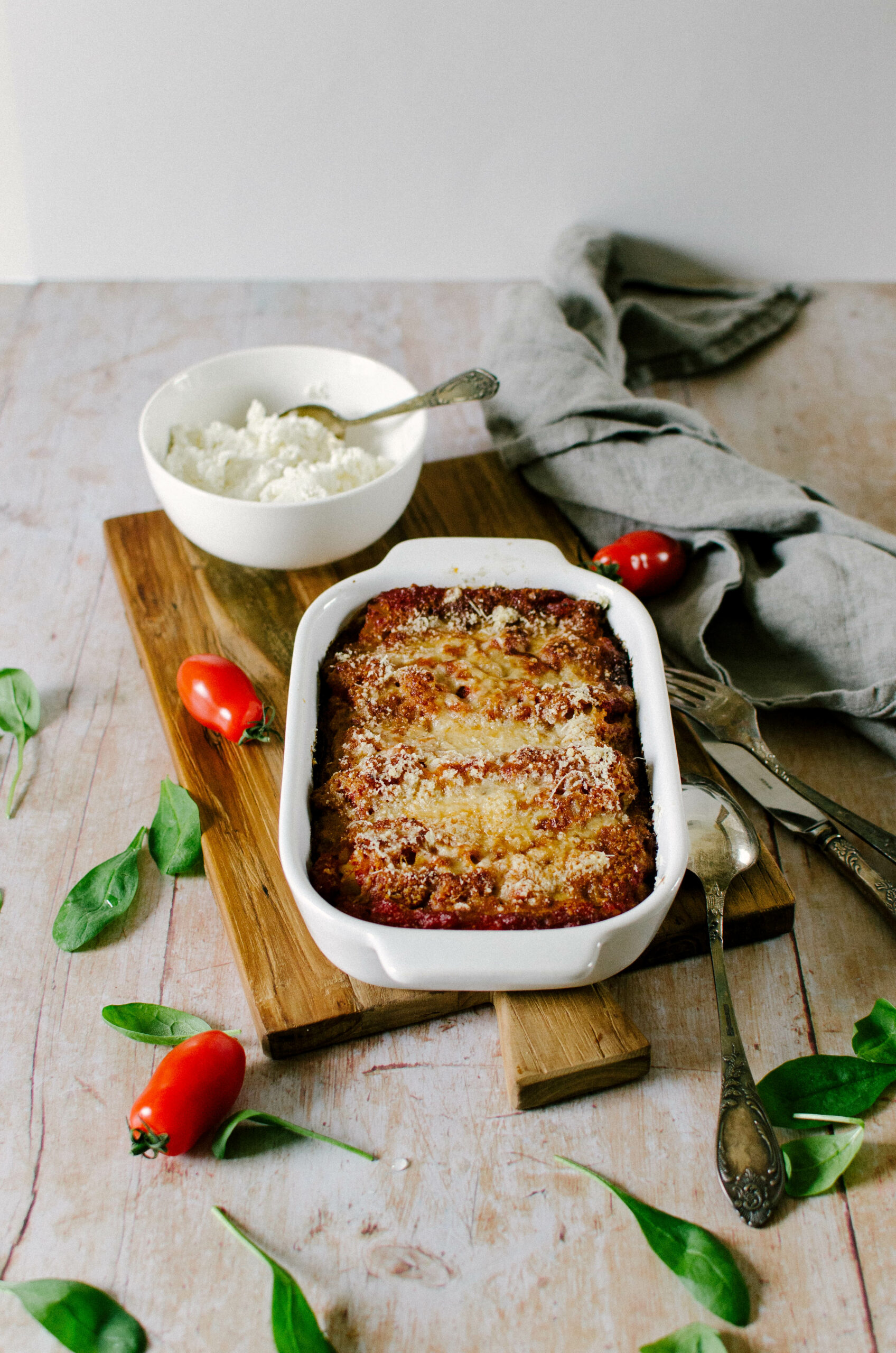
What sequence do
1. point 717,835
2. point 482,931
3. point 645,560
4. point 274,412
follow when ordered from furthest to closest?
point 274,412 < point 645,560 < point 717,835 < point 482,931

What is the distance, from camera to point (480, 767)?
187cm

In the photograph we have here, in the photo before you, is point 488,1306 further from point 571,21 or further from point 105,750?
point 571,21

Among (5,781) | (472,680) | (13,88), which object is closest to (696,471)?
(472,680)

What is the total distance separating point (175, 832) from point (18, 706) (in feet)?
1.72

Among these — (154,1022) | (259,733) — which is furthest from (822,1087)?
(259,733)

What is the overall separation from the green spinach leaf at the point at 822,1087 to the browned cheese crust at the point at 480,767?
0.37 m

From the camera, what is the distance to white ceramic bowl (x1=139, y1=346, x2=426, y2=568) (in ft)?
7.78

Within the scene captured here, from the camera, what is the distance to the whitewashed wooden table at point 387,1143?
5.03ft

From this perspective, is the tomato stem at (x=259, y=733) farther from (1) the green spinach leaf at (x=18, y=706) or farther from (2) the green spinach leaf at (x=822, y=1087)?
(2) the green spinach leaf at (x=822, y=1087)

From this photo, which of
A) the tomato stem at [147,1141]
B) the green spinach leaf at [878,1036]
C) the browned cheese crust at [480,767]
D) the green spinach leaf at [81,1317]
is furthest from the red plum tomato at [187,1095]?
the green spinach leaf at [878,1036]

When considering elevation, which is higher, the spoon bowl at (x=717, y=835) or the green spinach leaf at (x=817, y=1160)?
the spoon bowl at (x=717, y=835)

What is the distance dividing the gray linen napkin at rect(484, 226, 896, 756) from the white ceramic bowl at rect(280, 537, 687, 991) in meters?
0.42

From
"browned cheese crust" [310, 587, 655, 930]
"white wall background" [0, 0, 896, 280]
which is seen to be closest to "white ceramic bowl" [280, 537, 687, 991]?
"browned cheese crust" [310, 587, 655, 930]

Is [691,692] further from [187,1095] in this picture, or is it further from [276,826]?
[187,1095]
